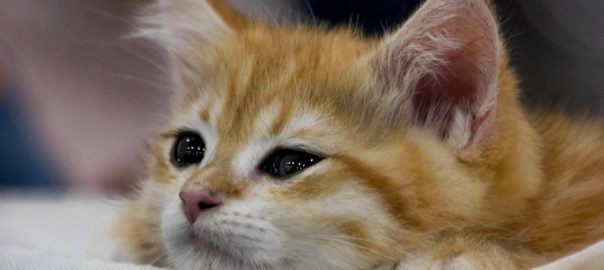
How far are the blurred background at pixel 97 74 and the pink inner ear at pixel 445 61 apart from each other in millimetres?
357

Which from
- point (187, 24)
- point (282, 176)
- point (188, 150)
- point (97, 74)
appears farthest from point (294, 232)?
point (97, 74)

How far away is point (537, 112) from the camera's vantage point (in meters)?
0.99

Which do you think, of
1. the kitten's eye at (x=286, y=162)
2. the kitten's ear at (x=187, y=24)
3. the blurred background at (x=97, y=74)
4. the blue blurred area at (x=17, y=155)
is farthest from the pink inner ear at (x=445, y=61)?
the blue blurred area at (x=17, y=155)

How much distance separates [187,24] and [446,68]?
1.15 feet

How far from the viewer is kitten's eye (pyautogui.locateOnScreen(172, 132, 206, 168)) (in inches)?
32.9

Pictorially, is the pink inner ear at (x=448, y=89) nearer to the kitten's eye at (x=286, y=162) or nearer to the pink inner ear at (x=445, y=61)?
the pink inner ear at (x=445, y=61)

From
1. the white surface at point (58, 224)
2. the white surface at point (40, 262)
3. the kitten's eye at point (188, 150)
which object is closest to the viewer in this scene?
the white surface at point (40, 262)

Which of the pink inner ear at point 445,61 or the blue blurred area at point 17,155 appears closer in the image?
the pink inner ear at point 445,61

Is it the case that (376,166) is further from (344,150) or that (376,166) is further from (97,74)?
(97,74)

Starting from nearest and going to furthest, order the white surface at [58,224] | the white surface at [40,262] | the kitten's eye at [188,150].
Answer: the white surface at [40,262] < the kitten's eye at [188,150] < the white surface at [58,224]

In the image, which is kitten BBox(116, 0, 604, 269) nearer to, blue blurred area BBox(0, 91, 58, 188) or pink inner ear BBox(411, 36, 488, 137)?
pink inner ear BBox(411, 36, 488, 137)

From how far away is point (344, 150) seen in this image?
2.46 feet

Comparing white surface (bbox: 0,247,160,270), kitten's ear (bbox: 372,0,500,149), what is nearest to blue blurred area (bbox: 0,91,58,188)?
white surface (bbox: 0,247,160,270)

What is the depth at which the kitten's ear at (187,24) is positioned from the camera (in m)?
0.94
